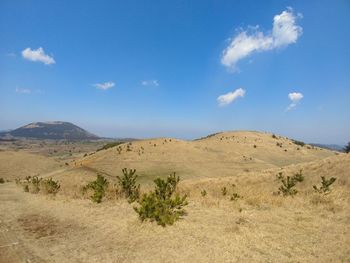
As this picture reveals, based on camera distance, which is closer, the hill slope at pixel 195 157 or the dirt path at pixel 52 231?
the dirt path at pixel 52 231

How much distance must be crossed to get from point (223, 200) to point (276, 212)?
2.48 meters

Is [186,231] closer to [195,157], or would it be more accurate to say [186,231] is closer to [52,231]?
[52,231]

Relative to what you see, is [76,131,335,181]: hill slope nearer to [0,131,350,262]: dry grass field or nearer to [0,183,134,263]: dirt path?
[0,183,134,263]: dirt path

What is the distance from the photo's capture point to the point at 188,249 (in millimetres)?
7309

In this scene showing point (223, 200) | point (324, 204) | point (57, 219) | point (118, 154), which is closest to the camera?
point (57, 219)

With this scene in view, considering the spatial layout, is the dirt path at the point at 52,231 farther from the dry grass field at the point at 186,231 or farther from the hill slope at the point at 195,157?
the hill slope at the point at 195,157

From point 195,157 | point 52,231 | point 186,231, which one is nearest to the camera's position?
point 186,231

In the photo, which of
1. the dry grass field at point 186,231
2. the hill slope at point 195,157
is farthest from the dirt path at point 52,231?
the hill slope at point 195,157

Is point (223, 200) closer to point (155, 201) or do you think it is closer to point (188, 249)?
point (155, 201)

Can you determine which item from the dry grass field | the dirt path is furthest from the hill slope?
the dry grass field

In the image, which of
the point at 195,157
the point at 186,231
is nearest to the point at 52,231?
the point at 186,231

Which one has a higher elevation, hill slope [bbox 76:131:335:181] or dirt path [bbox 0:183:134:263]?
hill slope [bbox 76:131:335:181]

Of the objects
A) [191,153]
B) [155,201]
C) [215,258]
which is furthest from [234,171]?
[215,258]

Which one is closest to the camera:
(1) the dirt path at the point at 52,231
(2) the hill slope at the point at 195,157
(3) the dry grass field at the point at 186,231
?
(3) the dry grass field at the point at 186,231
